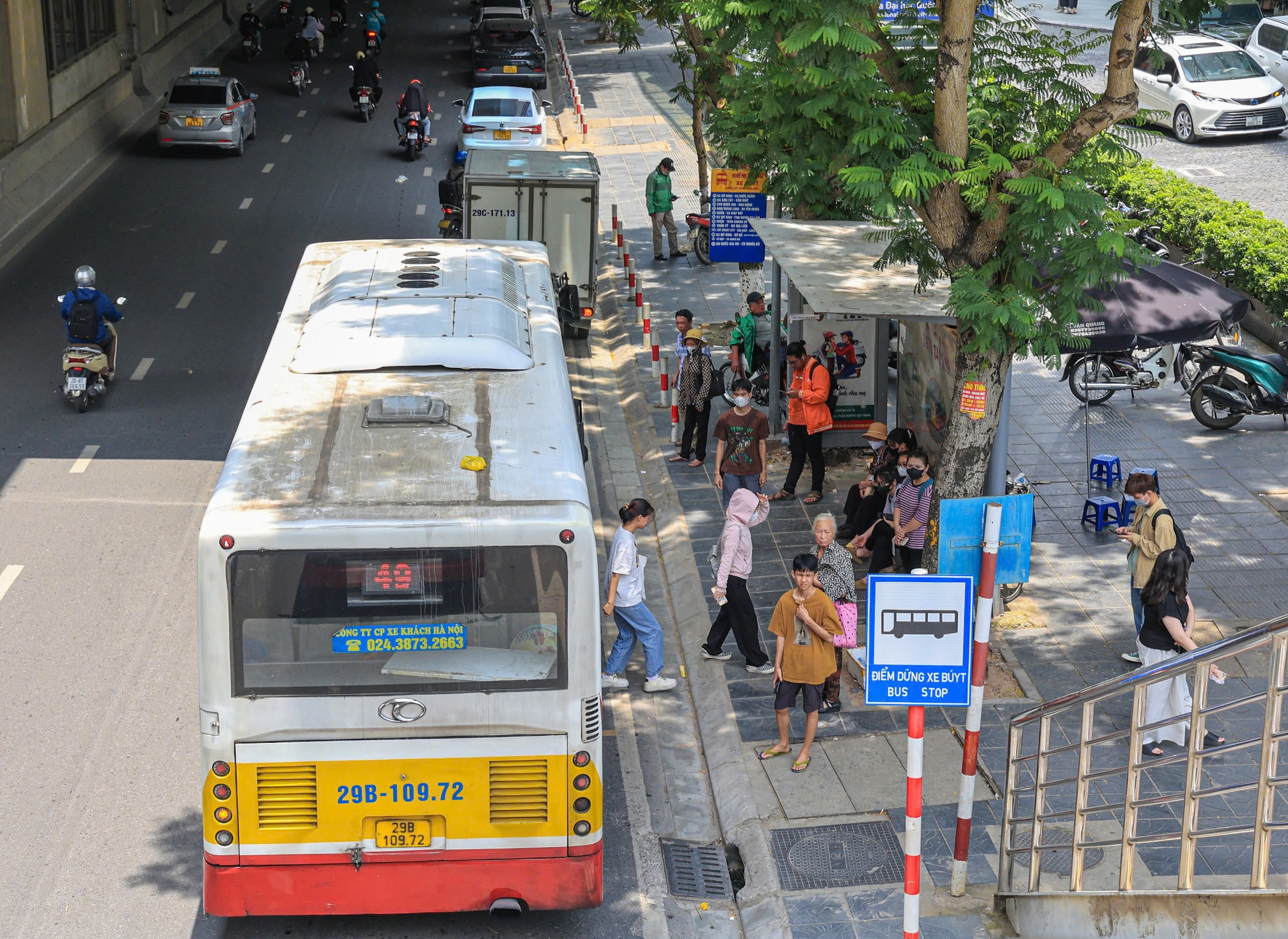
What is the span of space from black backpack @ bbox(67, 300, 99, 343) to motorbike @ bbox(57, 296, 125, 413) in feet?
0.37

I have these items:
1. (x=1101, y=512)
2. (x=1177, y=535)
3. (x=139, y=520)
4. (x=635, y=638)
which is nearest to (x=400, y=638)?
(x=635, y=638)

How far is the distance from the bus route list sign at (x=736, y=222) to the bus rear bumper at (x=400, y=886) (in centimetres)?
1075

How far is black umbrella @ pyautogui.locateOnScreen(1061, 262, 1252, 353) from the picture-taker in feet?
42.2

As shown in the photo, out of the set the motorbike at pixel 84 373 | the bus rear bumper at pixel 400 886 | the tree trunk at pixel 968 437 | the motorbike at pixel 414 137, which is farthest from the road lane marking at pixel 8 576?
the motorbike at pixel 414 137

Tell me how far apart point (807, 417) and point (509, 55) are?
26759 millimetres

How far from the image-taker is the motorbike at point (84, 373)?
16.8m

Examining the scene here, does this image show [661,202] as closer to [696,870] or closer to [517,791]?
→ [696,870]

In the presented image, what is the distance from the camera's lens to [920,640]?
7.25 m

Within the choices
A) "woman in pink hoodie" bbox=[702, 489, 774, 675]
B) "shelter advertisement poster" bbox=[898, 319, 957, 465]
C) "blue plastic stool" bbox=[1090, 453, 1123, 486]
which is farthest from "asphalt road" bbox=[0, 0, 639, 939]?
"blue plastic stool" bbox=[1090, 453, 1123, 486]

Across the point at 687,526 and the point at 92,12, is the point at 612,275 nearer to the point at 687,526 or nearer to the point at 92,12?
the point at 687,526

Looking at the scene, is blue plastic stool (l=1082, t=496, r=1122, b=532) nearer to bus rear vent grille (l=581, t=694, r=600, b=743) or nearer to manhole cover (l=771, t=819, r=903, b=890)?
manhole cover (l=771, t=819, r=903, b=890)

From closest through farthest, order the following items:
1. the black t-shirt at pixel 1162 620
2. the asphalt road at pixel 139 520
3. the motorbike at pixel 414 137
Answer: the asphalt road at pixel 139 520
the black t-shirt at pixel 1162 620
the motorbike at pixel 414 137

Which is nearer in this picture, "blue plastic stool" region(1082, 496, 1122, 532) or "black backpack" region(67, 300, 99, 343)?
"blue plastic stool" region(1082, 496, 1122, 532)

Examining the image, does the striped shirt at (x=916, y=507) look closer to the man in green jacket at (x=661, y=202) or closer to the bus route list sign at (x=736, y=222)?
the bus route list sign at (x=736, y=222)
